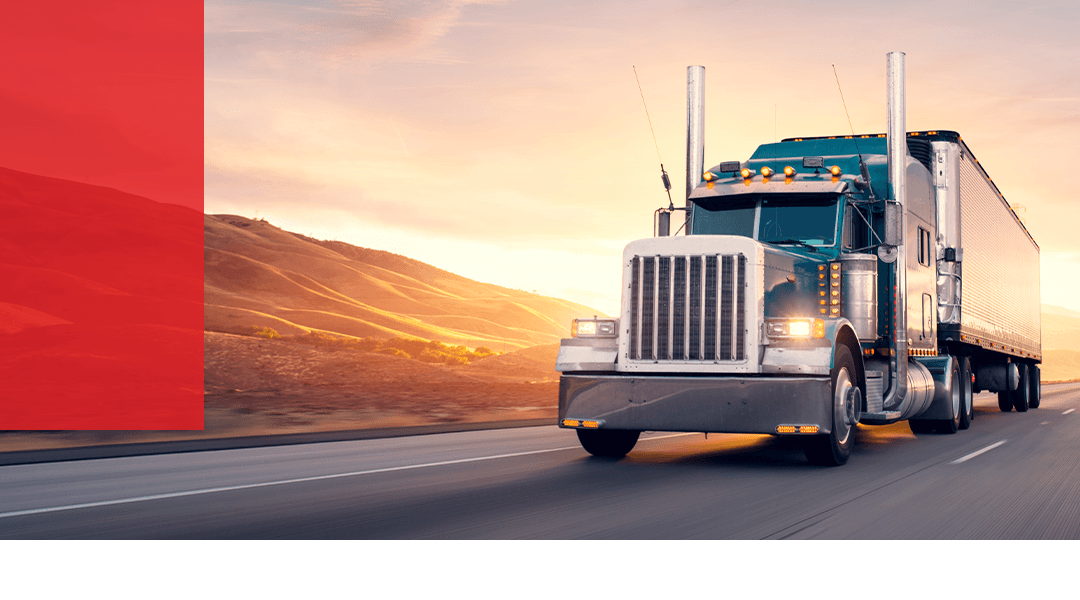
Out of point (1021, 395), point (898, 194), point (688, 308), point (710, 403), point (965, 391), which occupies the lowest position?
point (1021, 395)

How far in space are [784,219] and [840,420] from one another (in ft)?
9.40

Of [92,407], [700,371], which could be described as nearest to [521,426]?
[700,371]

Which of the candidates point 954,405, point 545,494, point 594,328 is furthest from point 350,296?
point 545,494

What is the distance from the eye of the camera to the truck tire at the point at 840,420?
456 inches

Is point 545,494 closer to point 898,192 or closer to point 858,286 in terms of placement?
point 858,286

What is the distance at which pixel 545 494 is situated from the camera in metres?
9.37

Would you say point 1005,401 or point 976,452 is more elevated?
point 976,452

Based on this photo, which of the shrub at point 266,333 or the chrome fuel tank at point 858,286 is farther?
the shrub at point 266,333

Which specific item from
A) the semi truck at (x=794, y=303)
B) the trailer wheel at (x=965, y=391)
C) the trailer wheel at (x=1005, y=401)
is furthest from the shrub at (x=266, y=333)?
the semi truck at (x=794, y=303)

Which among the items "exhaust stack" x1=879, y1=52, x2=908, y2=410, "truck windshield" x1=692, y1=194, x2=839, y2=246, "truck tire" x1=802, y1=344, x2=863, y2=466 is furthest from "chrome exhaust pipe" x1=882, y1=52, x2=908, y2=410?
"truck tire" x1=802, y1=344, x2=863, y2=466

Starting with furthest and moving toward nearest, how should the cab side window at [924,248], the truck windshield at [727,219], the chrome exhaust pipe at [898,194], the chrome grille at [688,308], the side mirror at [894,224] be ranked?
the cab side window at [924,248] < the chrome exhaust pipe at [898,194] < the truck windshield at [727,219] < the side mirror at [894,224] < the chrome grille at [688,308]

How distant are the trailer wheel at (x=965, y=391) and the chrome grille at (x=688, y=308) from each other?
9136 millimetres

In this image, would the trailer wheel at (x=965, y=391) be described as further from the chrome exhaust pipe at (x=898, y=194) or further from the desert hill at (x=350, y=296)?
the desert hill at (x=350, y=296)
